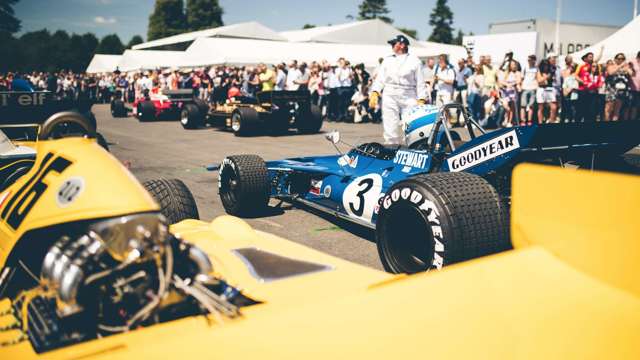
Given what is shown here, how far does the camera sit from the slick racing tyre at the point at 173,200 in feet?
12.1

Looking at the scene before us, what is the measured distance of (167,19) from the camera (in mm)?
93812

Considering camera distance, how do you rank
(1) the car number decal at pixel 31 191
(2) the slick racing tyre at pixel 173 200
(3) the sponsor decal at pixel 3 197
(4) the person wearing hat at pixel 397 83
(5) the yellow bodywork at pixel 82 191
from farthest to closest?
(4) the person wearing hat at pixel 397 83 < (2) the slick racing tyre at pixel 173 200 < (3) the sponsor decal at pixel 3 197 < (1) the car number decal at pixel 31 191 < (5) the yellow bodywork at pixel 82 191

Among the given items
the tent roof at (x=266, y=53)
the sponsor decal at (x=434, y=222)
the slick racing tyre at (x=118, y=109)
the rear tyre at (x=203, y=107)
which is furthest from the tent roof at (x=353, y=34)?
the sponsor decal at (x=434, y=222)

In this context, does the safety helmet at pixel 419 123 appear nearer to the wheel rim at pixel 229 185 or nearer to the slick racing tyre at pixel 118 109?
the wheel rim at pixel 229 185

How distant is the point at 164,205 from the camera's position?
3.71 metres

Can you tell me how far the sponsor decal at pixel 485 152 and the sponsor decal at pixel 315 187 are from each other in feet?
5.25

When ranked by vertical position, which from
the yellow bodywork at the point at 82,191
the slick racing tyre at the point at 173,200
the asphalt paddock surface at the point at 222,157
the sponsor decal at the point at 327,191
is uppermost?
the yellow bodywork at the point at 82,191

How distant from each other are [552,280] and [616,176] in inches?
13.9

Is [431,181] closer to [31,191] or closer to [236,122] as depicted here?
[31,191]

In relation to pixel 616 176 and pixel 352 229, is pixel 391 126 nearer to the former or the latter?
pixel 352 229

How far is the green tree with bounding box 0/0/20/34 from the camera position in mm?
59906

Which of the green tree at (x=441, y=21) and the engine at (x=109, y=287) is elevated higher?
the green tree at (x=441, y=21)

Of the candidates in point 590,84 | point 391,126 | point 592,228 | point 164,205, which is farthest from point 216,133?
point 592,228

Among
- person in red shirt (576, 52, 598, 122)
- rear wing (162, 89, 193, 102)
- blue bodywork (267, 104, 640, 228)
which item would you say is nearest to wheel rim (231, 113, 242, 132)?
rear wing (162, 89, 193, 102)
